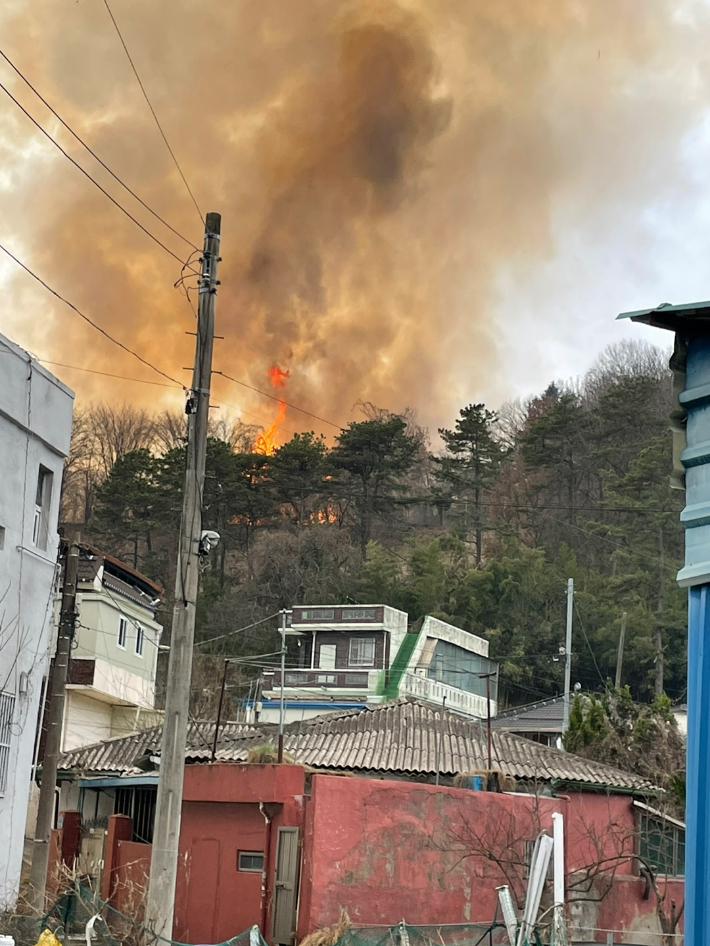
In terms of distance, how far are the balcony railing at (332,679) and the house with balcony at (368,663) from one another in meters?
0.05

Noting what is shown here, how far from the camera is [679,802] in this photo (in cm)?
2755

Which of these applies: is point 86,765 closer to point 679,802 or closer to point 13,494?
point 13,494

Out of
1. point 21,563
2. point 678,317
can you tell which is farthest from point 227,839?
point 678,317

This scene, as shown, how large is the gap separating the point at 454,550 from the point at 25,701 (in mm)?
48356

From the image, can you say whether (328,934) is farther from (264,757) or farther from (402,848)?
(264,757)

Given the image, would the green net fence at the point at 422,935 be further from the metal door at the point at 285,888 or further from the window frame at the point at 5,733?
the window frame at the point at 5,733

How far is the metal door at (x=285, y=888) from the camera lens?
20.5 m

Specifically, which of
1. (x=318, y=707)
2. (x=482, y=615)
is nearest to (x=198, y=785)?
(x=318, y=707)

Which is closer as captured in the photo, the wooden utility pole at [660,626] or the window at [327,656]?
the wooden utility pole at [660,626]

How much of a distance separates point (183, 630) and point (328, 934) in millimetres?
6943

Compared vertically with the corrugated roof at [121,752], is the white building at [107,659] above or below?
above

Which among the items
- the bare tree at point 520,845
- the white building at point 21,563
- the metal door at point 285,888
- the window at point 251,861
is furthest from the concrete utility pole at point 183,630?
the bare tree at point 520,845

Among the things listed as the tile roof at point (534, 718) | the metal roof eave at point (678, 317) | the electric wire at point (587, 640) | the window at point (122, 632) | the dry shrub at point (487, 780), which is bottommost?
the dry shrub at point (487, 780)

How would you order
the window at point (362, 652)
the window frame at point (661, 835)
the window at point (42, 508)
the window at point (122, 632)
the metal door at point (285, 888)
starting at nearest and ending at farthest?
the window at point (42, 508) → the metal door at point (285, 888) → the window frame at point (661, 835) → the window at point (122, 632) → the window at point (362, 652)
